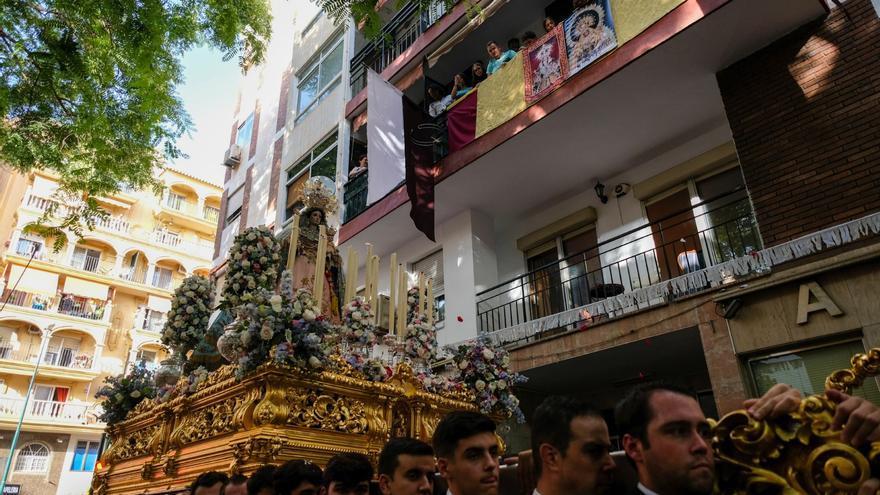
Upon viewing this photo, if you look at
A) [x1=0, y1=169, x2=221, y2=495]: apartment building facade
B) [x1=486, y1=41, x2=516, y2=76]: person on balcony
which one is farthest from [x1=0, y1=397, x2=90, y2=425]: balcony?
[x1=486, y1=41, x2=516, y2=76]: person on balcony

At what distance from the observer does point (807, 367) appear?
6363mm

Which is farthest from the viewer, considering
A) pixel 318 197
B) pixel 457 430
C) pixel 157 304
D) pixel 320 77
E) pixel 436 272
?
pixel 157 304

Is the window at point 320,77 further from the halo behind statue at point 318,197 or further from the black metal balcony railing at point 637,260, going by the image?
the halo behind statue at point 318,197

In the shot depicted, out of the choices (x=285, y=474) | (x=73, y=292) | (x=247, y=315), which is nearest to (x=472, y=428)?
(x=285, y=474)

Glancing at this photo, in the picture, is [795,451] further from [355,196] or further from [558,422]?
[355,196]

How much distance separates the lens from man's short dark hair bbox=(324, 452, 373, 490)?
350cm

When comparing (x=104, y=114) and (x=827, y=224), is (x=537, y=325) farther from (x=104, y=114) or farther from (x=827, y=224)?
(x=104, y=114)

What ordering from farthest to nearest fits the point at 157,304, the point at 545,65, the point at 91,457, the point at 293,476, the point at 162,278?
the point at 162,278, the point at 157,304, the point at 91,457, the point at 545,65, the point at 293,476

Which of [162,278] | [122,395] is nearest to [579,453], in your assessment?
[122,395]

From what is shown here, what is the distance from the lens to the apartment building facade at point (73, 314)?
27516 millimetres

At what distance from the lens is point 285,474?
3.71 meters

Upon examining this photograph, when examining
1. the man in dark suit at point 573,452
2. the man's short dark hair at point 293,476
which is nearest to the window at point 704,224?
A: the man's short dark hair at point 293,476

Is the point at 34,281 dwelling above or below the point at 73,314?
above

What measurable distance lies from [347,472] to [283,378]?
3.50 feet
